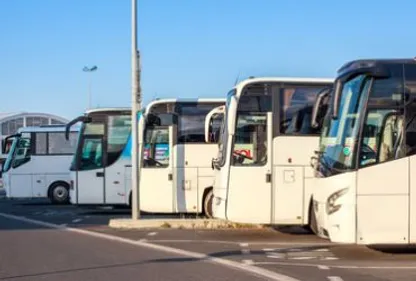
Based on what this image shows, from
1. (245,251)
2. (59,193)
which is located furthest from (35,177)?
(245,251)

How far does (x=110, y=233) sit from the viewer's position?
16.5m

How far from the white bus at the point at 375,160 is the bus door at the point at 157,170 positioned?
300 inches

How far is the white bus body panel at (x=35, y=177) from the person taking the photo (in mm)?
27891

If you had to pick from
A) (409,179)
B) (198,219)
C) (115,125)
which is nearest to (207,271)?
(409,179)

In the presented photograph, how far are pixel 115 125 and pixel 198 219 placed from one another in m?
5.89

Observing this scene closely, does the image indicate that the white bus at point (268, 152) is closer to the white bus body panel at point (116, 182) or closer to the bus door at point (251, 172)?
the bus door at point (251, 172)

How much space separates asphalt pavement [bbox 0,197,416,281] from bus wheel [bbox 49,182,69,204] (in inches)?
389

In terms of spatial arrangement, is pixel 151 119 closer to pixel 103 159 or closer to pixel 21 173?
pixel 103 159

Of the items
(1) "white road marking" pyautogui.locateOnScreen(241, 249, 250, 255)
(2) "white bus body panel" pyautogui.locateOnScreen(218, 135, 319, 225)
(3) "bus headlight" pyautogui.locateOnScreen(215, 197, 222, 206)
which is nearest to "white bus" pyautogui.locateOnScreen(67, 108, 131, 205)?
(3) "bus headlight" pyautogui.locateOnScreen(215, 197, 222, 206)

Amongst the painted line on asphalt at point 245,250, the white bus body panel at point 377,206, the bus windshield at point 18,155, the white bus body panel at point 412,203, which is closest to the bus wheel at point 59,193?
the bus windshield at point 18,155

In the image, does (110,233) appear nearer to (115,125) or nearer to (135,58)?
(135,58)

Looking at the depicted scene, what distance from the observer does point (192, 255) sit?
12.5 metres

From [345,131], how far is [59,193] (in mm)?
18462

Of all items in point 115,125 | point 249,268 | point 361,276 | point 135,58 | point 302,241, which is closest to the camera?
point 361,276
